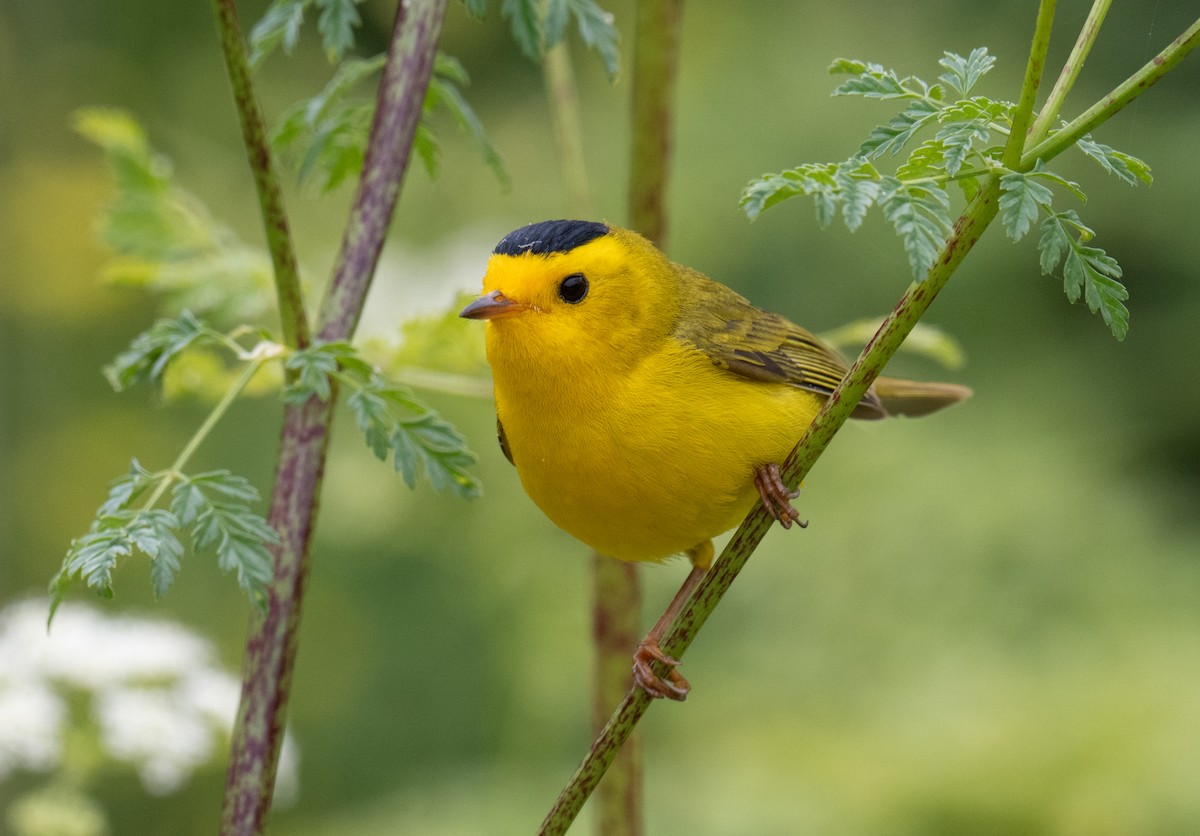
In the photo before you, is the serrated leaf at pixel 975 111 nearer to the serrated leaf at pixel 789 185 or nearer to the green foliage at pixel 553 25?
the serrated leaf at pixel 789 185

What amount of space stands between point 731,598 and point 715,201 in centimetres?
190

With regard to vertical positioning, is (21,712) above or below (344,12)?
below

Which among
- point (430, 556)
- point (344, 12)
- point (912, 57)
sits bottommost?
point (430, 556)

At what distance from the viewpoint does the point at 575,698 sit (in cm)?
416

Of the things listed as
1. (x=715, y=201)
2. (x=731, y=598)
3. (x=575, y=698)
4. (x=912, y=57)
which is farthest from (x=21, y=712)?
(x=912, y=57)

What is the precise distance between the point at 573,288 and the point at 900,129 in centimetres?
95

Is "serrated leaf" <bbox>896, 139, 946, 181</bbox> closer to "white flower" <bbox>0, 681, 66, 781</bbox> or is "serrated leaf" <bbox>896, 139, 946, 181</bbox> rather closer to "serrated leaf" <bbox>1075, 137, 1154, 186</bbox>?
"serrated leaf" <bbox>1075, 137, 1154, 186</bbox>

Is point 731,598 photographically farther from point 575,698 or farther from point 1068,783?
point 1068,783

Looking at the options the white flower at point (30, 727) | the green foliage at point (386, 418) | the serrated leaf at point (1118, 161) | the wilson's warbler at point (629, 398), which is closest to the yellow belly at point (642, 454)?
the wilson's warbler at point (629, 398)

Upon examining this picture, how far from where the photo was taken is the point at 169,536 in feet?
4.67

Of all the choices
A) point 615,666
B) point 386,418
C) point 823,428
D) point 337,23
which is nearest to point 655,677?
point 615,666

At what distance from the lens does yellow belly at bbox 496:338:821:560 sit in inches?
77.1

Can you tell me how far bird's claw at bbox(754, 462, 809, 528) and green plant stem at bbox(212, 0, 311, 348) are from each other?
66 centimetres

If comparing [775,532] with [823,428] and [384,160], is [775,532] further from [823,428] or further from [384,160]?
[823,428]
